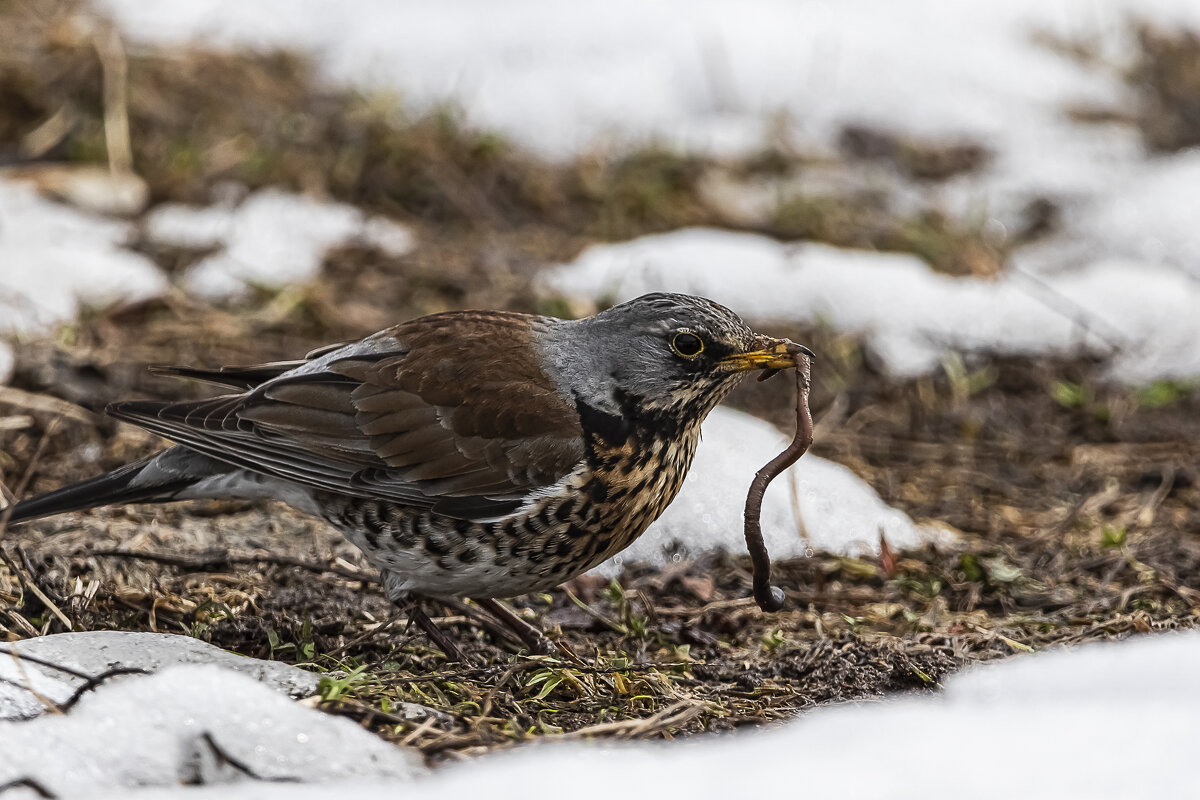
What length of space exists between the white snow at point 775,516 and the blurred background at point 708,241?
8 cm

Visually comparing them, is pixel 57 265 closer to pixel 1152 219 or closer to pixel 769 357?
pixel 769 357

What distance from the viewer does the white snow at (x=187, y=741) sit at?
2732 mm

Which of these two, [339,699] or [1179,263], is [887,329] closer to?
[1179,263]

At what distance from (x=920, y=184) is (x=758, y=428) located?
3.63 metres

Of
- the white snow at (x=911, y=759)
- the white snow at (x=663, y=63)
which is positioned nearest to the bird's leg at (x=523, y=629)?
the white snow at (x=911, y=759)

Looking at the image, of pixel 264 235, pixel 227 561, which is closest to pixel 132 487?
pixel 227 561

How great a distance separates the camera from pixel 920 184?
8.48 meters

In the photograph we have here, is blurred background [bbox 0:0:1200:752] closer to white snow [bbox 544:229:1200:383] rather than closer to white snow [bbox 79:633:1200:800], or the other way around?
white snow [bbox 544:229:1200:383]

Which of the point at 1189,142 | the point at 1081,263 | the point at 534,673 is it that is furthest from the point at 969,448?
the point at 1189,142

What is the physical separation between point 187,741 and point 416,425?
4.78 feet

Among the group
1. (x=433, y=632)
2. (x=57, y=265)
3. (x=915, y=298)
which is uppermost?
(x=915, y=298)

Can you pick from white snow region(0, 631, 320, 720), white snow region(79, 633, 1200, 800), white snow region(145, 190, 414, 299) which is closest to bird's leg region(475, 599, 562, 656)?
white snow region(0, 631, 320, 720)

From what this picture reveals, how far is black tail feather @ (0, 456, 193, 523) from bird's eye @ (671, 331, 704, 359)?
5.28ft

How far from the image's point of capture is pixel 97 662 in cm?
340
